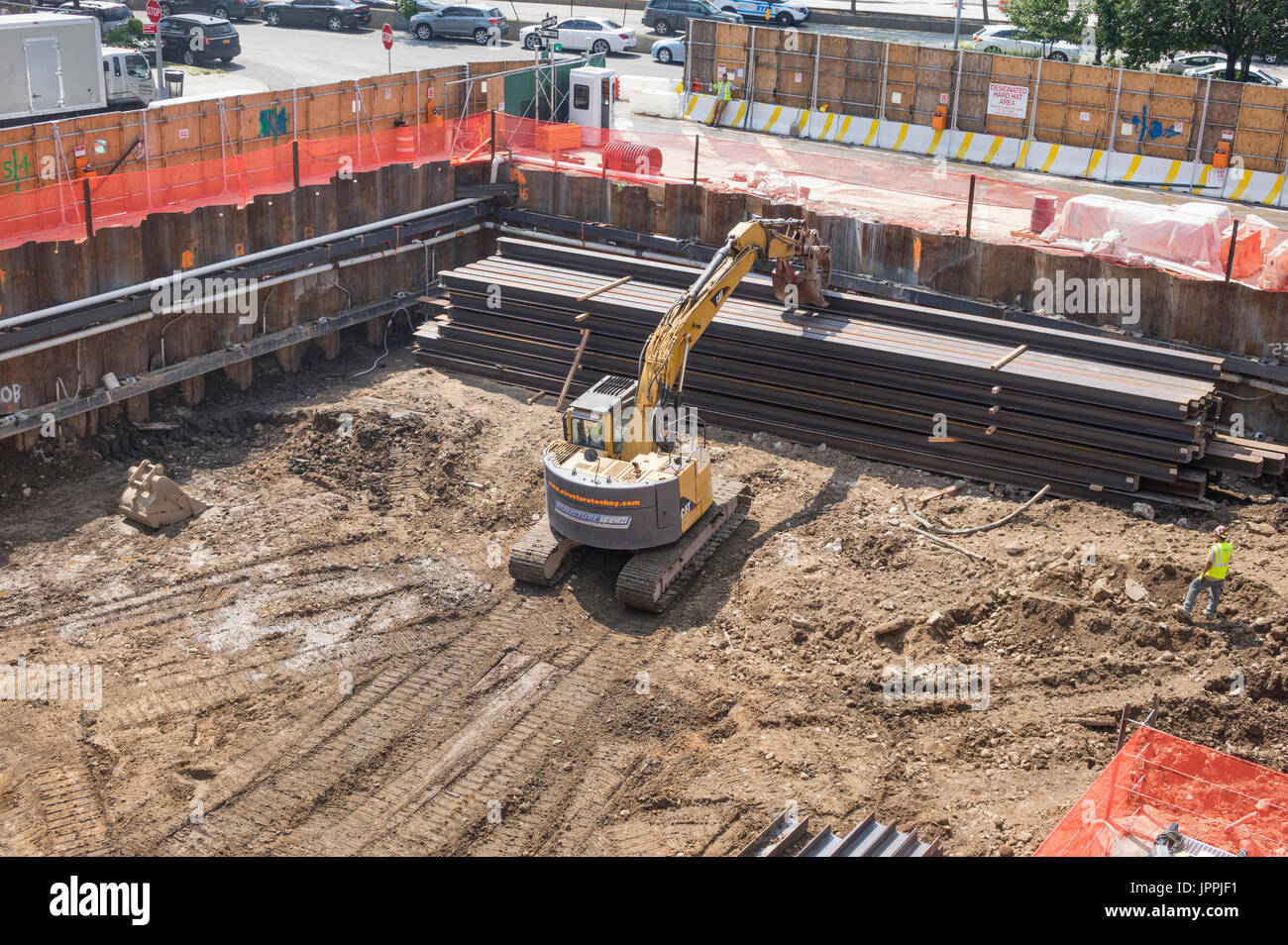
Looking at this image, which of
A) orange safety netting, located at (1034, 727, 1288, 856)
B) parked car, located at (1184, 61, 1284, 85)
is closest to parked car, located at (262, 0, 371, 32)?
parked car, located at (1184, 61, 1284, 85)

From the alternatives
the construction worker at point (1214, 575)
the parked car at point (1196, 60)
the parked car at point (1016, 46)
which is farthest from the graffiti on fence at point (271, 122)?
the parked car at point (1196, 60)

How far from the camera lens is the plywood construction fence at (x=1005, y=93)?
29062 millimetres

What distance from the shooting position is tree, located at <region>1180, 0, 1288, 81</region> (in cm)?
3203

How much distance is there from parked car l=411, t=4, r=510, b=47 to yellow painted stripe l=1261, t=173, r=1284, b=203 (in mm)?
26186

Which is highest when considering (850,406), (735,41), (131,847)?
(735,41)

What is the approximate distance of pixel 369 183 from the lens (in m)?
24.2

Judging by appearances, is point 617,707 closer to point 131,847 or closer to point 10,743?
point 131,847

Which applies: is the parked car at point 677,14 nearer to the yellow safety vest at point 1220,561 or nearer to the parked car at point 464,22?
the parked car at point 464,22

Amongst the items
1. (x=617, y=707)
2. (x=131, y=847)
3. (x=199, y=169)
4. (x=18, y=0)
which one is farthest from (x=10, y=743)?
(x=18, y=0)

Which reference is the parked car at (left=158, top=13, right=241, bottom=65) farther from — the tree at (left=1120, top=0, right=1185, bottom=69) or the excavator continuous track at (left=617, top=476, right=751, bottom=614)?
the excavator continuous track at (left=617, top=476, right=751, bottom=614)

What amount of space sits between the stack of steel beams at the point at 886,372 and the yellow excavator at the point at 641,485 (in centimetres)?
283

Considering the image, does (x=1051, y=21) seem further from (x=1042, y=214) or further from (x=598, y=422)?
(x=598, y=422)
